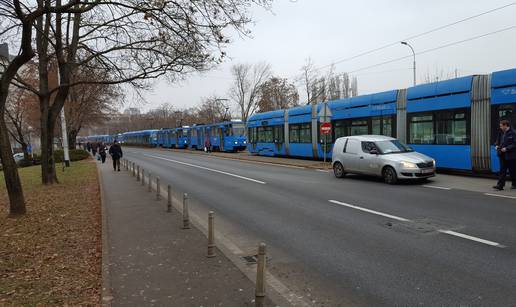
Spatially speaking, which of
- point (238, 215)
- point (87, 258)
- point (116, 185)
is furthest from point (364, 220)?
point (116, 185)

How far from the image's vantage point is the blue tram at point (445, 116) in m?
13.4

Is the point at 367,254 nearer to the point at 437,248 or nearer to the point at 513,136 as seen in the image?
the point at 437,248

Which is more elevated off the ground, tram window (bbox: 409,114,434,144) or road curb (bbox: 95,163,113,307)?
tram window (bbox: 409,114,434,144)

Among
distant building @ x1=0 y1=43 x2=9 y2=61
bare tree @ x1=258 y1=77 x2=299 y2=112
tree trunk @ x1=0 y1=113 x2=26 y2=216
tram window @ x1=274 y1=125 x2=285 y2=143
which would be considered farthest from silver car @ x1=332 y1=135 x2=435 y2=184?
bare tree @ x1=258 y1=77 x2=299 y2=112

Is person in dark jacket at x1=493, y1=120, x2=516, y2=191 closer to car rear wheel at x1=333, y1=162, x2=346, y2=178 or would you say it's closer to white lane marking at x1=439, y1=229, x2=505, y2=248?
white lane marking at x1=439, y1=229, x2=505, y2=248

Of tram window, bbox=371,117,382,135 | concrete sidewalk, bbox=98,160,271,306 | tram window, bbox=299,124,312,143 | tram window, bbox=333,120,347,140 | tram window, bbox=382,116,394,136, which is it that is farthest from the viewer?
tram window, bbox=299,124,312,143

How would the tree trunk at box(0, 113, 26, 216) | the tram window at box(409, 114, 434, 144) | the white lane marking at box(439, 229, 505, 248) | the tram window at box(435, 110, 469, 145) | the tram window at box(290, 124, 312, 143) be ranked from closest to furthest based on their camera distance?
the white lane marking at box(439, 229, 505, 248) → the tree trunk at box(0, 113, 26, 216) → the tram window at box(435, 110, 469, 145) → the tram window at box(409, 114, 434, 144) → the tram window at box(290, 124, 312, 143)

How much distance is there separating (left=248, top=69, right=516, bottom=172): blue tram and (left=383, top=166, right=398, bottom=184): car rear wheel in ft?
10.9

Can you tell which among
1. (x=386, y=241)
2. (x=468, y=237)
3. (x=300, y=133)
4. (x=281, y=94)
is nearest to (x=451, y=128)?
(x=468, y=237)

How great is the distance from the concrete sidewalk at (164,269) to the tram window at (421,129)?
11235 mm

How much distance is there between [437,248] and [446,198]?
458 cm

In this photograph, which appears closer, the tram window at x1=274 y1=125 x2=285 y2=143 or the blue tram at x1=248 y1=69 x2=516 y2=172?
the blue tram at x1=248 y1=69 x2=516 y2=172

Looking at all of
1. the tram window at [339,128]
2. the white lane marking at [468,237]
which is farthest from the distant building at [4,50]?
the tram window at [339,128]

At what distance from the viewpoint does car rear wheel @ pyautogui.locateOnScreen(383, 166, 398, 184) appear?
42.6 ft
